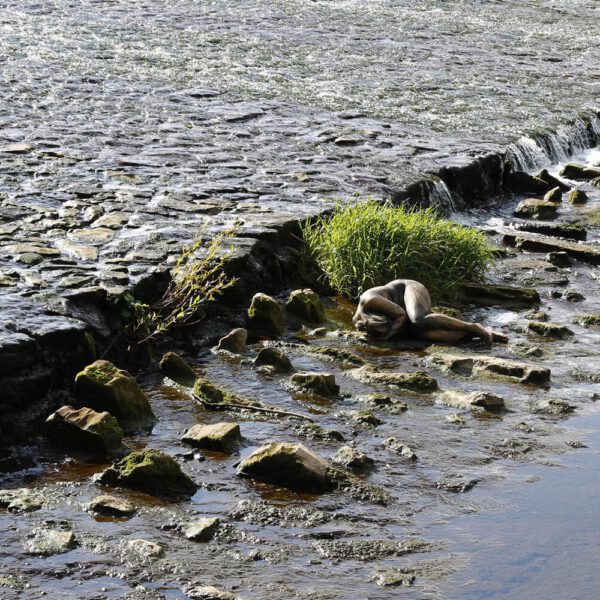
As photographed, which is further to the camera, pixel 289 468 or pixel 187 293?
pixel 187 293

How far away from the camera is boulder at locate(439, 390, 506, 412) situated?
24.8 ft

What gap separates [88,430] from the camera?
6.62m

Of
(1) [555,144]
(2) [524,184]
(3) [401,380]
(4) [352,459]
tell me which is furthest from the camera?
(1) [555,144]

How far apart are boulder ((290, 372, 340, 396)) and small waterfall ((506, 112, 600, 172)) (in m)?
7.58

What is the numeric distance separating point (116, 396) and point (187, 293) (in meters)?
1.84

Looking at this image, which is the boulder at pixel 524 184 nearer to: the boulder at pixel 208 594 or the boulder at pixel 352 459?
the boulder at pixel 352 459

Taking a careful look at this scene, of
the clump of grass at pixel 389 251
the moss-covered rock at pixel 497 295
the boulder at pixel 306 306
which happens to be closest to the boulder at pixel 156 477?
the boulder at pixel 306 306

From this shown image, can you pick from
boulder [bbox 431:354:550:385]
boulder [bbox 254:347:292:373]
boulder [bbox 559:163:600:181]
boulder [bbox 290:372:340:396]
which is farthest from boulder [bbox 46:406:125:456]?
boulder [bbox 559:163:600:181]

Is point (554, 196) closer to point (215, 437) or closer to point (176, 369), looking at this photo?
point (176, 369)

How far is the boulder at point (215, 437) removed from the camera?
6707 millimetres

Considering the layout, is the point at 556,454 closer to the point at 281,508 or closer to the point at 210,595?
the point at 281,508

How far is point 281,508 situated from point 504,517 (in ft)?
3.93

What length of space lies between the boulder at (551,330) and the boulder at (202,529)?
422 centimetres

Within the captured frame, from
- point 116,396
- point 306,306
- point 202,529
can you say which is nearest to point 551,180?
point 306,306
